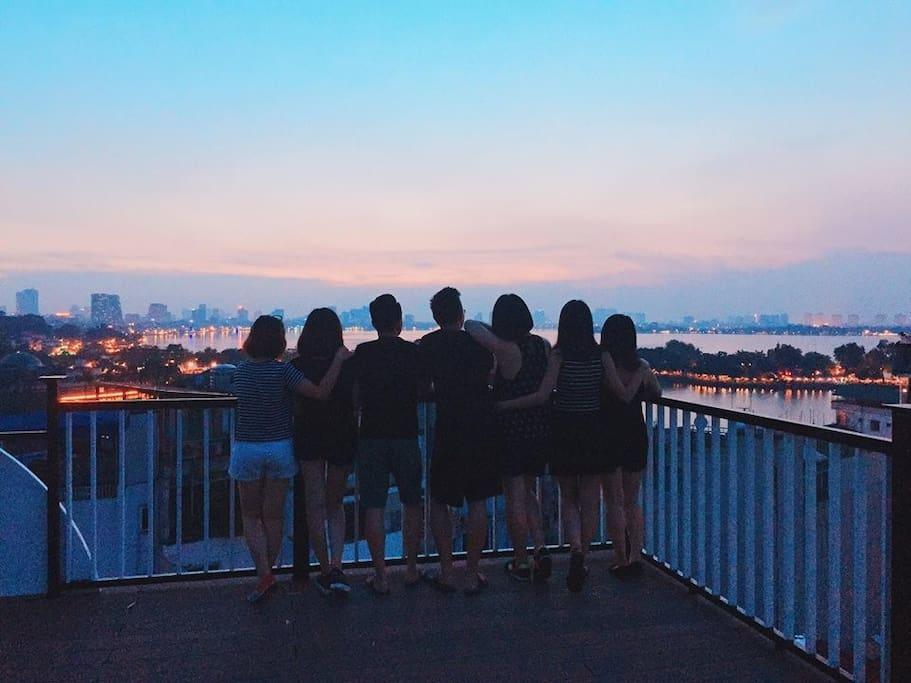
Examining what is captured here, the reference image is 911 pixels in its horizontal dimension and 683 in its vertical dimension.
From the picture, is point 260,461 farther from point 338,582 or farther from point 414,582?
point 414,582

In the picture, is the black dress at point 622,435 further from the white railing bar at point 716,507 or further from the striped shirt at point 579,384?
the white railing bar at point 716,507

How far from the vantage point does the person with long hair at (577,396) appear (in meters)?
3.50

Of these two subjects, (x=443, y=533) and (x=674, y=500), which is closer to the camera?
(x=443, y=533)

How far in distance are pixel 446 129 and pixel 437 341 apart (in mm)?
29846

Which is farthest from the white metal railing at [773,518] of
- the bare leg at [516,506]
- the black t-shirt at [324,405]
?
→ the black t-shirt at [324,405]

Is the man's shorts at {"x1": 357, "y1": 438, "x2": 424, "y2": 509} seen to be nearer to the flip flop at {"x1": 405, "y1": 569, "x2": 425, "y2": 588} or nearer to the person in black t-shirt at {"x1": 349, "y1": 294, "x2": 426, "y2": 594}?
the person in black t-shirt at {"x1": 349, "y1": 294, "x2": 426, "y2": 594}

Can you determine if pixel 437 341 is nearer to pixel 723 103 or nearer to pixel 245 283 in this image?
pixel 723 103

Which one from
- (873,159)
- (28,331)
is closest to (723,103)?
(873,159)

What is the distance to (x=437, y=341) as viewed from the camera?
11.0 feet

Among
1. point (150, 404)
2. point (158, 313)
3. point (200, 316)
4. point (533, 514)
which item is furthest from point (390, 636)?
point (158, 313)

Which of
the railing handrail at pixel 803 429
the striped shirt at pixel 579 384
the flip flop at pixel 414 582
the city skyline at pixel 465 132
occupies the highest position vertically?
the city skyline at pixel 465 132

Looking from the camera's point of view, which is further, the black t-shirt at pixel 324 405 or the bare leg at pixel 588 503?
the bare leg at pixel 588 503

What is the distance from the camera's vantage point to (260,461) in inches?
128

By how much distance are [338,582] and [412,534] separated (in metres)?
0.47
